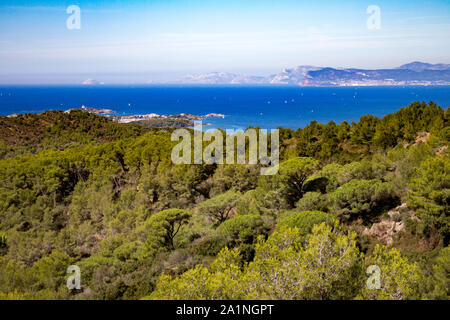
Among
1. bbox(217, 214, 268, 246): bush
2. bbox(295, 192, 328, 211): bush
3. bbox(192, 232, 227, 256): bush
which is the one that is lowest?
bbox(192, 232, 227, 256): bush

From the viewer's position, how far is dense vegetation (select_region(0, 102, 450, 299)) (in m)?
8.06

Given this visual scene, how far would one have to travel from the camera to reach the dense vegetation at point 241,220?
8062mm

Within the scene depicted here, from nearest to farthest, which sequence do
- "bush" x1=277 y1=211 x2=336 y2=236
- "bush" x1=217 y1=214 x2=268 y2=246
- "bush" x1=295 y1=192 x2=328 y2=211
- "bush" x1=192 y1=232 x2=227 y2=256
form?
"bush" x1=277 y1=211 x2=336 y2=236
"bush" x1=192 y1=232 x2=227 y2=256
"bush" x1=217 y1=214 x2=268 y2=246
"bush" x1=295 y1=192 x2=328 y2=211

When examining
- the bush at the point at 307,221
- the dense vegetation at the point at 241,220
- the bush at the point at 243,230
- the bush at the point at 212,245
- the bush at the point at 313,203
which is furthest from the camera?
the bush at the point at 313,203

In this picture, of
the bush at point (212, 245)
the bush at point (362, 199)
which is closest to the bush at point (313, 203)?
the bush at point (362, 199)

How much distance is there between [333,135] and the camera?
28.0m

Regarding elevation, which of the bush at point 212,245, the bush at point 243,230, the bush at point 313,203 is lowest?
the bush at point 212,245

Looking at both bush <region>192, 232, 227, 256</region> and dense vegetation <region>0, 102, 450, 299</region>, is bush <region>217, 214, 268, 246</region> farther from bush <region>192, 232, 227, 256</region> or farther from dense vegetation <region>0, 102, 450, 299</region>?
bush <region>192, 232, 227, 256</region>

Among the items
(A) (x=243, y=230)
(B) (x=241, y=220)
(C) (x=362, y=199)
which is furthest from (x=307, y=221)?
(C) (x=362, y=199)

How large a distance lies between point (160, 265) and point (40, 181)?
778 inches

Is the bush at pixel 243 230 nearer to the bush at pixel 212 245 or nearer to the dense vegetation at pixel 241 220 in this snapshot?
the dense vegetation at pixel 241 220

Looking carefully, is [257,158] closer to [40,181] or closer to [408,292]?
[408,292]

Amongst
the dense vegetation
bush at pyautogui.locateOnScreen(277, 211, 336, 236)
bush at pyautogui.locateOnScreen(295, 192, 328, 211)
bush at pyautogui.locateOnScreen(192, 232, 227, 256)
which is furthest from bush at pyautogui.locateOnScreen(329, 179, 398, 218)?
bush at pyautogui.locateOnScreen(192, 232, 227, 256)

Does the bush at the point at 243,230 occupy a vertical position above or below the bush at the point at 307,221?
below
